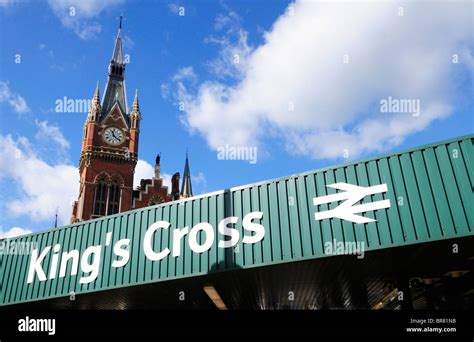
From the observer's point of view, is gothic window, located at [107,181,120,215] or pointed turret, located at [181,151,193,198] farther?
pointed turret, located at [181,151,193,198]

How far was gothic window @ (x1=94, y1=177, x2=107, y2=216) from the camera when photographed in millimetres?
56562

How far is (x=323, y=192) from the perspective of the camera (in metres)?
13.1

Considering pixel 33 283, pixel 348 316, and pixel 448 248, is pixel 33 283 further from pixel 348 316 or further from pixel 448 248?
pixel 448 248

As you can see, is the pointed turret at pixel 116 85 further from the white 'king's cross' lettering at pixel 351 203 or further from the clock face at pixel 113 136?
the white 'king's cross' lettering at pixel 351 203

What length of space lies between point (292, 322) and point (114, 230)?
8.35m

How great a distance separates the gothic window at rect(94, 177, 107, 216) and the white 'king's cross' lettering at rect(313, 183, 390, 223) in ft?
160

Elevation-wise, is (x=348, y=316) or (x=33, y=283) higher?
(x=33, y=283)

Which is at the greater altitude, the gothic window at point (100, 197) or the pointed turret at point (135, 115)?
the pointed turret at point (135, 115)

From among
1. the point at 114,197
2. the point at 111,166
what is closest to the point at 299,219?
the point at 114,197

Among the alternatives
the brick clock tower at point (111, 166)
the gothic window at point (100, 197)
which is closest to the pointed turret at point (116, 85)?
the brick clock tower at point (111, 166)

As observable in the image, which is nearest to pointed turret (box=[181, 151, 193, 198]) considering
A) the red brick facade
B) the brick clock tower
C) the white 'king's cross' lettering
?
the brick clock tower

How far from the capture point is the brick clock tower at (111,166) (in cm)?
5709

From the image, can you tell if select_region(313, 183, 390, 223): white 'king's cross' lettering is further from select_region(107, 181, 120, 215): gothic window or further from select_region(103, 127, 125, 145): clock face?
select_region(103, 127, 125, 145): clock face

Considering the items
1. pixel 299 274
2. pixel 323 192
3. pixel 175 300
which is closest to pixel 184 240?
pixel 175 300
